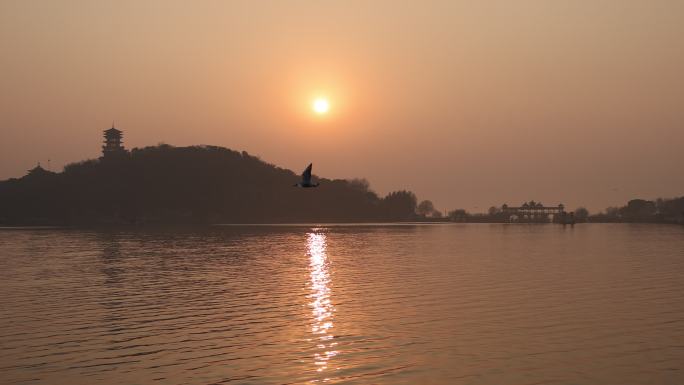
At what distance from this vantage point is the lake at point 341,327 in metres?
22.9

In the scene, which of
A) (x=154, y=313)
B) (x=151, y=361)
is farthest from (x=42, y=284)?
(x=151, y=361)

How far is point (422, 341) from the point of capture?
28.2 m

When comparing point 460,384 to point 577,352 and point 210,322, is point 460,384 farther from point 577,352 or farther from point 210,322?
point 210,322

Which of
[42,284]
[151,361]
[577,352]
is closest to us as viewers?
[151,361]

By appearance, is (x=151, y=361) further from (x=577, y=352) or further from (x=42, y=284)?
(x=42, y=284)

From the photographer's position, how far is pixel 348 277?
56.4m

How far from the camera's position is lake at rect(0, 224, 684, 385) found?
22.9 m

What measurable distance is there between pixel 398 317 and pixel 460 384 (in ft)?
42.8

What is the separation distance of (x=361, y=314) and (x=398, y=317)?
6.78 feet

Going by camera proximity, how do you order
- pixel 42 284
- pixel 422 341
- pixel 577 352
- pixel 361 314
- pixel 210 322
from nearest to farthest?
pixel 577 352 < pixel 422 341 < pixel 210 322 < pixel 361 314 < pixel 42 284

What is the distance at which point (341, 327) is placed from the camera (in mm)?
31531

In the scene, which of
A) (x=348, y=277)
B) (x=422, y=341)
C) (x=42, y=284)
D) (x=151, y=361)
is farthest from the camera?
(x=348, y=277)

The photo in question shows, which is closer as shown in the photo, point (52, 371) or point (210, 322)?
point (52, 371)

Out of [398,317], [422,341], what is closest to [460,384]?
[422,341]
